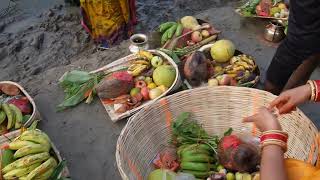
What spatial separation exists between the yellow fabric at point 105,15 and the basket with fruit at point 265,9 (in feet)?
4.94

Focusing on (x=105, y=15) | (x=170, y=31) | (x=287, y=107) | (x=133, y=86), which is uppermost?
(x=287, y=107)

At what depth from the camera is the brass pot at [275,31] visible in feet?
14.2

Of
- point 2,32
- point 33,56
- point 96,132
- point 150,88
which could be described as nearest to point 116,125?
point 96,132

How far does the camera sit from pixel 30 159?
2570mm

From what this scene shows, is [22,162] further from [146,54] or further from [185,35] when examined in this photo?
[185,35]

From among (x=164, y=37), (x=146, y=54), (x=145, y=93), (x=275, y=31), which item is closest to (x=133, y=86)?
(x=145, y=93)

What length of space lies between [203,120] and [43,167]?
4.26 ft

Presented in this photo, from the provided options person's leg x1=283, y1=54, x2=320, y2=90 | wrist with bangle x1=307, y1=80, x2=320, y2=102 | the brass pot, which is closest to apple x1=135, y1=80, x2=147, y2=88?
person's leg x1=283, y1=54, x2=320, y2=90

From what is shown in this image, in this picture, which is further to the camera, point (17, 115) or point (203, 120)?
point (17, 115)

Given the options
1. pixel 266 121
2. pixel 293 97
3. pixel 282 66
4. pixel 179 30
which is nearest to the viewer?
pixel 266 121

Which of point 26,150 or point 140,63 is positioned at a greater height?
point 26,150

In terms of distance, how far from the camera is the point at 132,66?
391cm

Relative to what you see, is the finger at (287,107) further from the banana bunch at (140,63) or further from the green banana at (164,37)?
the green banana at (164,37)

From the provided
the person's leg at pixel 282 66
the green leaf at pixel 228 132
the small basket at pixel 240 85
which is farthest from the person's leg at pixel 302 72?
the green leaf at pixel 228 132
